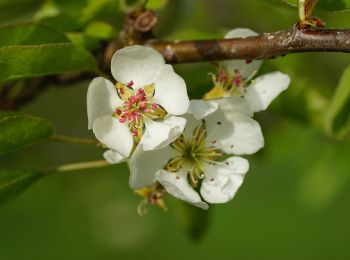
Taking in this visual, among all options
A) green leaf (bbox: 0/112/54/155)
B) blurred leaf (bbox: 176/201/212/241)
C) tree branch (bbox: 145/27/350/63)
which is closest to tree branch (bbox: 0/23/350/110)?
tree branch (bbox: 145/27/350/63)

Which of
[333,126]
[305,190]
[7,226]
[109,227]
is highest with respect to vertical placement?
[333,126]

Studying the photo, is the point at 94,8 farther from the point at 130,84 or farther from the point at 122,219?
the point at 122,219

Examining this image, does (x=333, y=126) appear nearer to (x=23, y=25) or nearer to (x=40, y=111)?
(x=23, y=25)

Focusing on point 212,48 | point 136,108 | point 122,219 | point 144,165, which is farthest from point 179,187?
point 122,219

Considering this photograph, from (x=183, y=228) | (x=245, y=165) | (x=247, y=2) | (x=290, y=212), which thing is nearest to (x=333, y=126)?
(x=245, y=165)

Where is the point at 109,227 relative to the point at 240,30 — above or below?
below

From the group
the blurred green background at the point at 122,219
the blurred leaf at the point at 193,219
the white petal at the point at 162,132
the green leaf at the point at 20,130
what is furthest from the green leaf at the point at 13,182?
the blurred green background at the point at 122,219

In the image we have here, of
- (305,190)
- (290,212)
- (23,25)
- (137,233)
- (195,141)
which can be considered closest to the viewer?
(23,25)
